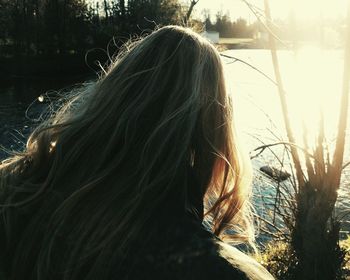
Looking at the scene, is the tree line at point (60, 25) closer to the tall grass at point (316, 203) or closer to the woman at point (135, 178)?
the tall grass at point (316, 203)

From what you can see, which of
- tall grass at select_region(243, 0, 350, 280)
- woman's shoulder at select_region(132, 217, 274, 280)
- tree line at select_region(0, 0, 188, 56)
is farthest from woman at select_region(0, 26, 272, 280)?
tree line at select_region(0, 0, 188, 56)

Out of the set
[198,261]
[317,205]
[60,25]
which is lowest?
[317,205]

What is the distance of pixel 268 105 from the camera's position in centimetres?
1761

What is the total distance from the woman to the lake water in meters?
0.21

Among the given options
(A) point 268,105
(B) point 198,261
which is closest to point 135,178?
(B) point 198,261

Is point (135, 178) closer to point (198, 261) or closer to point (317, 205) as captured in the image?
point (198, 261)

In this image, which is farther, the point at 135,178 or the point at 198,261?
the point at 135,178

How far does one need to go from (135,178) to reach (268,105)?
672 inches

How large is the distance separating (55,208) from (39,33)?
39354mm

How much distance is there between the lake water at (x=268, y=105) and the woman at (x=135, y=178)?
0.68ft

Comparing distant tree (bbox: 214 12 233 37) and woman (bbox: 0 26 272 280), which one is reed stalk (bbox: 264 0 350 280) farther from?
distant tree (bbox: 214 12 233 37)

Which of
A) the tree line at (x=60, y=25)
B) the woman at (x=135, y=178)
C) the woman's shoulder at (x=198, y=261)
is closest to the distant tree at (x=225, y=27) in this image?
the tree line at (x=60, y=25)

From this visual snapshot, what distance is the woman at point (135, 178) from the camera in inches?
32.9

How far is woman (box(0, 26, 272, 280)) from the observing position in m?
0.84
